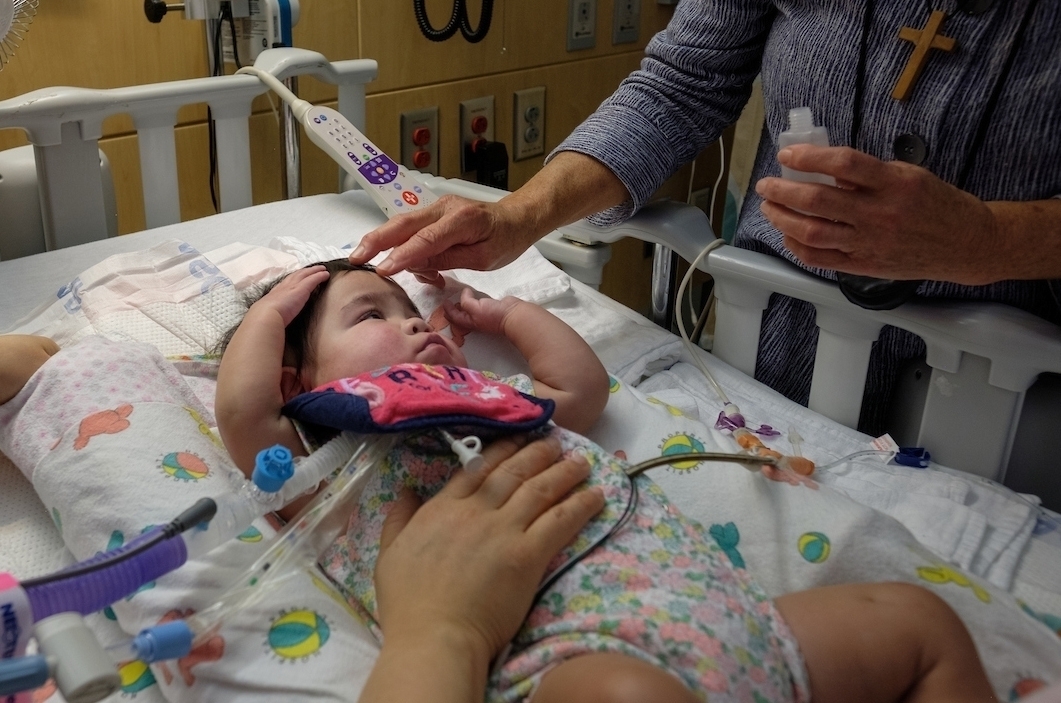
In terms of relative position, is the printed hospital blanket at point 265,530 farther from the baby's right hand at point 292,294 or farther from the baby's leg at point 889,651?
the baby's right hand at point 292,294

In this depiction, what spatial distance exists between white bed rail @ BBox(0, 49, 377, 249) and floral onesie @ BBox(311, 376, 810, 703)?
0.79m

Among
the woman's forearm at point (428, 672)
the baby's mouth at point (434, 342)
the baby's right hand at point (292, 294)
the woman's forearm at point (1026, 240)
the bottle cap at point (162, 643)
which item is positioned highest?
the woman's forearm at point (1026, 240)

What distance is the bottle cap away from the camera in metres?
0.67

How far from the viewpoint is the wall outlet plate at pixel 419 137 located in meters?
2.16

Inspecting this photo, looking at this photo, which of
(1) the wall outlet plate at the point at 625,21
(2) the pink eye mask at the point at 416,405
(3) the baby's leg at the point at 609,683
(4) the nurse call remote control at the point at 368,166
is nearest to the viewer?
(3) the baby's leg at the point at 609,683

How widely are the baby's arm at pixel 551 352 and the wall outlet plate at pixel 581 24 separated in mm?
1422

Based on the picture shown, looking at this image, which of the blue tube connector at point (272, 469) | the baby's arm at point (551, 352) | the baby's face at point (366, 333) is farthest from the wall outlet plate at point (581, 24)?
the blue tube connector at point (272, 469)

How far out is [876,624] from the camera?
773mm

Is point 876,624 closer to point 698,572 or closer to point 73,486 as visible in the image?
point 698,572

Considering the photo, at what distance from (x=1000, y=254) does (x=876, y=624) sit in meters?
0.42

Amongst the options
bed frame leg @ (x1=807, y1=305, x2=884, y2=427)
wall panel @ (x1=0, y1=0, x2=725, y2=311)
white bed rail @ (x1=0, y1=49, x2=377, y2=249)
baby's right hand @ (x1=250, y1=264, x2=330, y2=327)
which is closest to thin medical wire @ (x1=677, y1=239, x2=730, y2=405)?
bed frame leg @ (x1=807, y1=305, x2=884, y2=427)

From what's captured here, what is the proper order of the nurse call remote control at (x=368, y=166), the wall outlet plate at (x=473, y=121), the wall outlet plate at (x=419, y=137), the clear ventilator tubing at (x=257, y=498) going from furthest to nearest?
1. the wall outlet plate at (x=473, y=121)
2. the wall outlet plate at (x=419, y=137)
3. the nurse call remote control at (x=368, y=166)
4. the clear ventilator tubing at (x=257, y=498)

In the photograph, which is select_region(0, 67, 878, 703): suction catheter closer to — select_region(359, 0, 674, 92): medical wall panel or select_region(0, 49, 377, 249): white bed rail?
select_region(0, 49, 377, 249): white bed rail

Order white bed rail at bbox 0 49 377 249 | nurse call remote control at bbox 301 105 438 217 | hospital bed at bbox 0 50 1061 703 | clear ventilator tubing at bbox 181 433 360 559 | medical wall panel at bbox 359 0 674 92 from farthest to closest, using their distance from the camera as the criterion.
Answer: medical wall panel at bbox 359 0 674 92, nurse call remote control at bbox 301 105 438 217, white bed rail at bbox 0 49 377 249, hospital bed at bbox 0 50 1061 703, clear ventilator tubing at bbox 181 433 360 559
